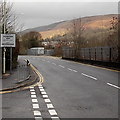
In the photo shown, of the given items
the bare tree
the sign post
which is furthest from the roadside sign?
the bare tree

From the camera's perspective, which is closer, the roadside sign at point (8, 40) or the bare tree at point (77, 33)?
the roadside sign at point (8, 40)

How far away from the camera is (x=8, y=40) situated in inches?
750

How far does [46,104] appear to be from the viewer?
9.33m

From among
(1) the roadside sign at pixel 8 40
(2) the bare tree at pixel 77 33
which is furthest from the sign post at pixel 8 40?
(2) the bare tree at pixel 77 33

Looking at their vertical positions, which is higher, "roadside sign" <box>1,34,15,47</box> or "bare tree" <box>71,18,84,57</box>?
"bare tree" <box>71,18,84,57</box>

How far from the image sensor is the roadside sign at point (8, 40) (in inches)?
747

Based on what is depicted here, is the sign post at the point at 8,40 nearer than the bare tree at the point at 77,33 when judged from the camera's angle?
Yes

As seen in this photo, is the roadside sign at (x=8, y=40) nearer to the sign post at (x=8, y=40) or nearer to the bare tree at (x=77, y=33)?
the sign post at (x=8, y=40)

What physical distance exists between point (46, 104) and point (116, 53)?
61.4 feet

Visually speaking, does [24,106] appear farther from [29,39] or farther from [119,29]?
[29,39]

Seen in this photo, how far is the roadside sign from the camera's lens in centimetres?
1898

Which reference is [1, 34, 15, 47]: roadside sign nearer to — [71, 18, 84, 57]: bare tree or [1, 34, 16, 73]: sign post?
[1, 34, 16, 73]: sign post

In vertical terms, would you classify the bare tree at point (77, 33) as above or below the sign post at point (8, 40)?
above

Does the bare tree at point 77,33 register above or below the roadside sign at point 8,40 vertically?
above
